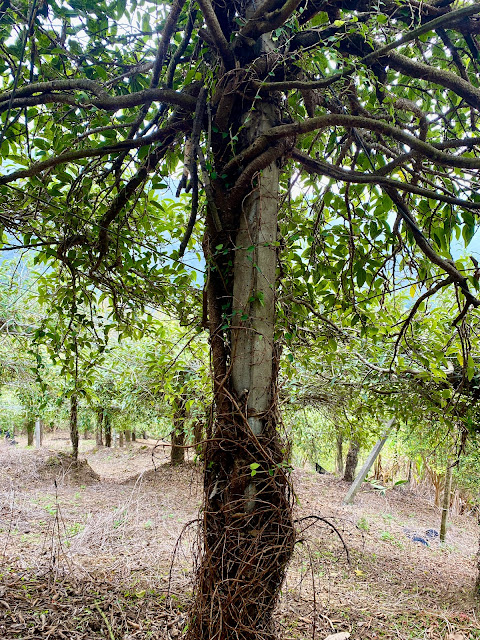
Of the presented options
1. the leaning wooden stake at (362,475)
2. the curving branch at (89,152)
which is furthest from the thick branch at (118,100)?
the leaning wooden stake at (362,475)

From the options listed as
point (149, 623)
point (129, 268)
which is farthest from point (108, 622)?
point (129, 268)

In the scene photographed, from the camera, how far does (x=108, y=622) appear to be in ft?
9.06

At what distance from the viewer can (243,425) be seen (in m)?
1.51

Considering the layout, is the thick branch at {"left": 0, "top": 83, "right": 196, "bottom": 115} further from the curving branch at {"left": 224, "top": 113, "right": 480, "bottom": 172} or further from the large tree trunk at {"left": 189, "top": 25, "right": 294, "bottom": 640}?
the curving branch at {"left": 224, "top": 113, "right": 480, "bottom": 172}

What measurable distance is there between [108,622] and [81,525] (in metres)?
4.42

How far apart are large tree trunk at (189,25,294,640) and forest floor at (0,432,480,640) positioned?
148mm

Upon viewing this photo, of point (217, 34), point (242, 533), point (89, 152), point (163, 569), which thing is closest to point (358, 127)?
point (217, 34)

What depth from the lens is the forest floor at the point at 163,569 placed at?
111 inches

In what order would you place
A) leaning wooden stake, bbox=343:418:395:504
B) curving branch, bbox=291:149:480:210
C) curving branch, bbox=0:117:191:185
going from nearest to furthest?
1. curving branch, bbox=291:149:480:210
2. curving branch, bbox=0:117:191:185
3. leaning wooden stake, bbox=343:418:395:504

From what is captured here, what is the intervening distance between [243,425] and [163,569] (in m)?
3.80

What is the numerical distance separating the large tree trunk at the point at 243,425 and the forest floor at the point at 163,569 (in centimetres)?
15

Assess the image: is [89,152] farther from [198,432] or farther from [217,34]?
[198,432]

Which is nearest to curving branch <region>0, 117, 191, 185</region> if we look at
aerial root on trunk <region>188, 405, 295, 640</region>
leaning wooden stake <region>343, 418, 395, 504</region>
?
aerial root on trunk <region>188, 405, 295, 640</region>

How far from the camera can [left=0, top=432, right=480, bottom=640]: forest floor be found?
2.83m
